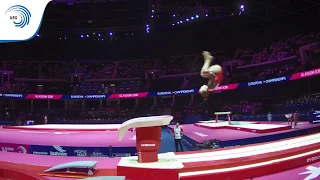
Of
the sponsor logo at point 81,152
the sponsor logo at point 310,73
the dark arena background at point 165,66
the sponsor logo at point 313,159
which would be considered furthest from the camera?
the dark arena background at point 165,66

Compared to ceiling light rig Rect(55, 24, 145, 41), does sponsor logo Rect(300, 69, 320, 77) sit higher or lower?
Answer: lower

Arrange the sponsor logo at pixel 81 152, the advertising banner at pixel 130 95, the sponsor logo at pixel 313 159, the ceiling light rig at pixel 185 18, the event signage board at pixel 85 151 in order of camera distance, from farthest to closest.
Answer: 1. the advertising banner at pixel 130 95
2. the ceiling light rig at pixel 185 18
3. the sponsor logo at pixel 81 152
4. the event signage board at pixel 85 151
5. the sponsor logo at pixel 313 159

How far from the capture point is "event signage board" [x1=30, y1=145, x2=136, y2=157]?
8.00 m

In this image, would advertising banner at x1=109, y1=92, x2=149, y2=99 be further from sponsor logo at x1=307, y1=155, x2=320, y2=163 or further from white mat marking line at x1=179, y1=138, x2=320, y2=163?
sponsor logo at x1=307, y1=155, x2=320, y2=163

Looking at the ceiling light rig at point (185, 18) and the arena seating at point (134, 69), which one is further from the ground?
the ceiling light rig at point (185, 18)

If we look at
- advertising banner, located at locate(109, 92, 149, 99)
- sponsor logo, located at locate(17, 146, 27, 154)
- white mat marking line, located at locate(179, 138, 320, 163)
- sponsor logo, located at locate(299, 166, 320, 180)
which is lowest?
sponsor logo, located at locate(299, 166, 320, 180)

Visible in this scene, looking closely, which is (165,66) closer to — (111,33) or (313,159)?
(111,33)

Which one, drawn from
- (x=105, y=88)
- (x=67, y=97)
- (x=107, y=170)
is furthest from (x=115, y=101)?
(x=107, y=170)

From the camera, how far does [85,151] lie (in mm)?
8172

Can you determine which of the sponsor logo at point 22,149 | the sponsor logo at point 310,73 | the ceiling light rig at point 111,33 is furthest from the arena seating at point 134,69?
the sponsor logo at point 22,149

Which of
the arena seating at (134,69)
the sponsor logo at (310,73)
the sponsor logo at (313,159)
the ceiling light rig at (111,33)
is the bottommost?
the sponsor logo at (313,159)

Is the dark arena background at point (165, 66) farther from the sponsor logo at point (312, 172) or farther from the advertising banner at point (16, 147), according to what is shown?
the sponsor logo at point (312, 172)

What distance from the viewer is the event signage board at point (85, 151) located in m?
8.00

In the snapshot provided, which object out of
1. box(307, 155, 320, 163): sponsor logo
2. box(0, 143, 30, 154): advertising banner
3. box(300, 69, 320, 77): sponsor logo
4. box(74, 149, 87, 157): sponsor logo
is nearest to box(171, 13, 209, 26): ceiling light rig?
box(300, 69, 320, 77): sponsor logo
